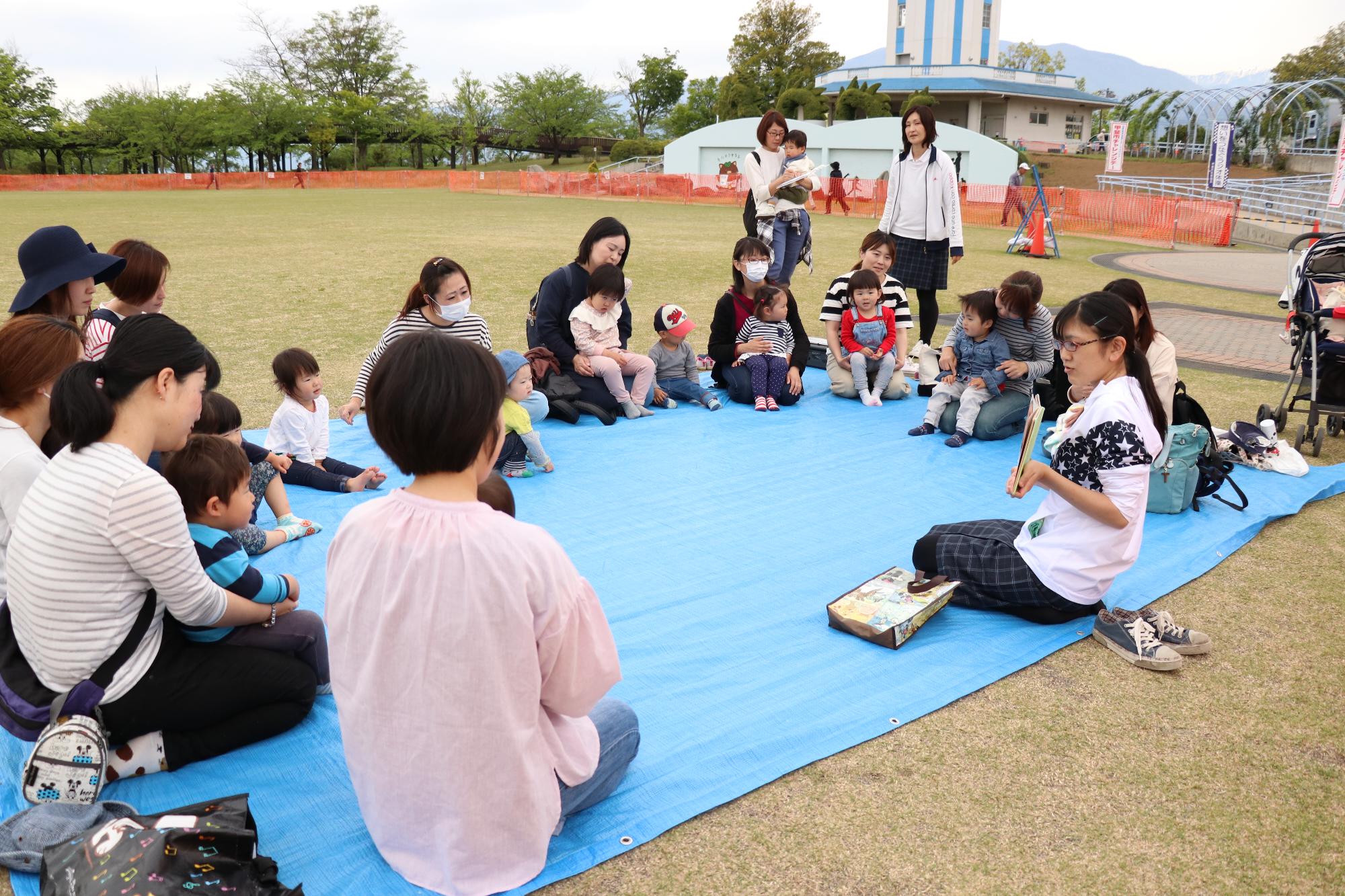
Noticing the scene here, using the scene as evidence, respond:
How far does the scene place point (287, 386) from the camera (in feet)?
15.7

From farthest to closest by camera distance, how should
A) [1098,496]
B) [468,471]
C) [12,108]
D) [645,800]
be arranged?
[12,108], [1098,496], [645,800], [468,471]

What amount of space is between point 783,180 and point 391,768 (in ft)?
22.4

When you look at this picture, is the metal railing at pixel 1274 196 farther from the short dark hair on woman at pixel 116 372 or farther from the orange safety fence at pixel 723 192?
the short dark hair on woman at pixel 116 372

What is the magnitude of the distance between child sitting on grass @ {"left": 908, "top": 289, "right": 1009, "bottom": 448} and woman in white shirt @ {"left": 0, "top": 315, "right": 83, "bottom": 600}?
4775 millimetres

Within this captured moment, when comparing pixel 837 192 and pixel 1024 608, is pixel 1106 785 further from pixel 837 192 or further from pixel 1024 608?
pixel 837 192

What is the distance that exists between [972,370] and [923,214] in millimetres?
2002

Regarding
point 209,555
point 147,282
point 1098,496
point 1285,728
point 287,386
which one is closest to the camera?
point 209,555

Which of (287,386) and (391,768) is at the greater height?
(287,386)

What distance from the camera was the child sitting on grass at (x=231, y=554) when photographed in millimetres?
2742

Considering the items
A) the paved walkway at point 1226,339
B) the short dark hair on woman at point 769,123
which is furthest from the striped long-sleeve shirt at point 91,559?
the paved walkway at point 1226,339

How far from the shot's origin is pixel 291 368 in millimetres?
4723

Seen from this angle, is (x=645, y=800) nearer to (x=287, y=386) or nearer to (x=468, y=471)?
(x=468, y=471)

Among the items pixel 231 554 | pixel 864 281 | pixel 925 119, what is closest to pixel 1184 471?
pixel 864 281

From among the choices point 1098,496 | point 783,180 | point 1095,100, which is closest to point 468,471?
point 1098,496
